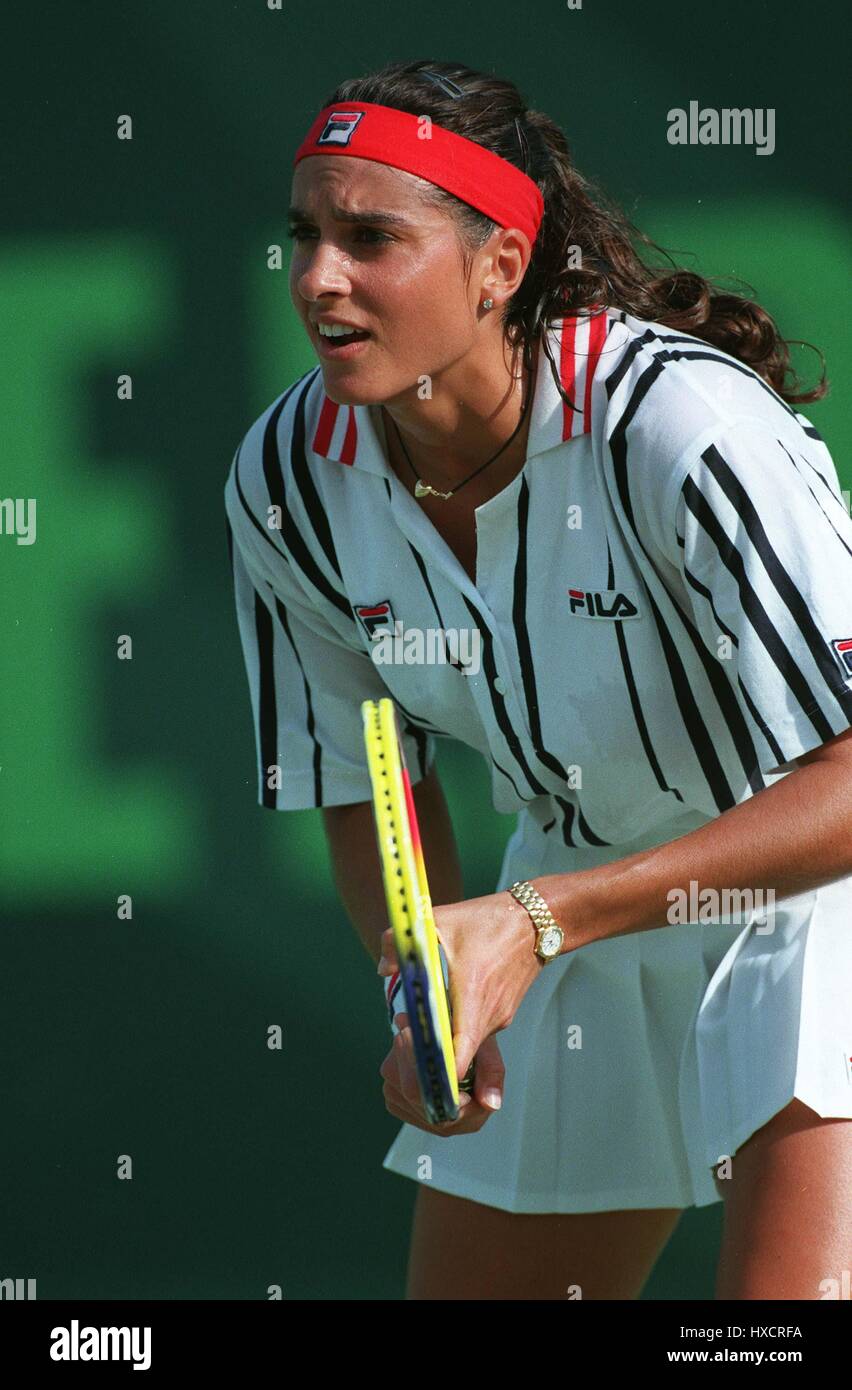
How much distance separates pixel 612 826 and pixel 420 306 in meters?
0.69

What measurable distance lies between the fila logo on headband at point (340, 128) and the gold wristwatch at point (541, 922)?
2.93 ft

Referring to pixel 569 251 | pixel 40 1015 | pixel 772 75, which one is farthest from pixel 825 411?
pixel 40 1015

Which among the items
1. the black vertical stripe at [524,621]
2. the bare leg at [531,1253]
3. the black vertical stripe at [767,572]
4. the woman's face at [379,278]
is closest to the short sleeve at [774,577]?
the black vertical stripe at [767,572]

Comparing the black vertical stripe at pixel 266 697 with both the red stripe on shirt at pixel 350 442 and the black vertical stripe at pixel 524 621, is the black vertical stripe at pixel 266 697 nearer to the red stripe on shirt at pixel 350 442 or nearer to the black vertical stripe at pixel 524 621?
the red stripe on shirt at pixel 350 442

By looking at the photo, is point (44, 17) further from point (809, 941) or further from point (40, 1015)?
point (809, 941)

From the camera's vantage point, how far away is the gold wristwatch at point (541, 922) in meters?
1.87

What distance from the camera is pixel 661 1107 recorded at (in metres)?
2.38

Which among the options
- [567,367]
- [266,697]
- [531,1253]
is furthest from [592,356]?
[531,1253]

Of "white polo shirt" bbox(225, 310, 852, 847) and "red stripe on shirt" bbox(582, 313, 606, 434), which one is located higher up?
"red stripe on shirt" bbox(582, 313, 606, 434)

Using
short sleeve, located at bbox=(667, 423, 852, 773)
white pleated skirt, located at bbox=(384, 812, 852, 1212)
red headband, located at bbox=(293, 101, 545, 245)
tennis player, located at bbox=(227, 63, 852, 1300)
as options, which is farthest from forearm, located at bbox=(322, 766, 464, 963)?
red headband, located at bbox=(293, 101, 545, 245)

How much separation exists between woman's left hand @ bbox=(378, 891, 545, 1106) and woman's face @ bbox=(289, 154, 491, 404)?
0.62 metres

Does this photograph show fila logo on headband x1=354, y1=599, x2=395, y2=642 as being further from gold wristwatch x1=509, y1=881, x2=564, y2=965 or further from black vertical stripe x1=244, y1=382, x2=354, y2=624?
gold wristwatch x1=509, y1=881, x2=564, y2=965

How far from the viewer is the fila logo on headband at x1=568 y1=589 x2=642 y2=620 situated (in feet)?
6.79

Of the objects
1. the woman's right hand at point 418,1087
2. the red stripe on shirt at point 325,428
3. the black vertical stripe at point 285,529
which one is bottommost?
the woman's right hand at point 418,1087
